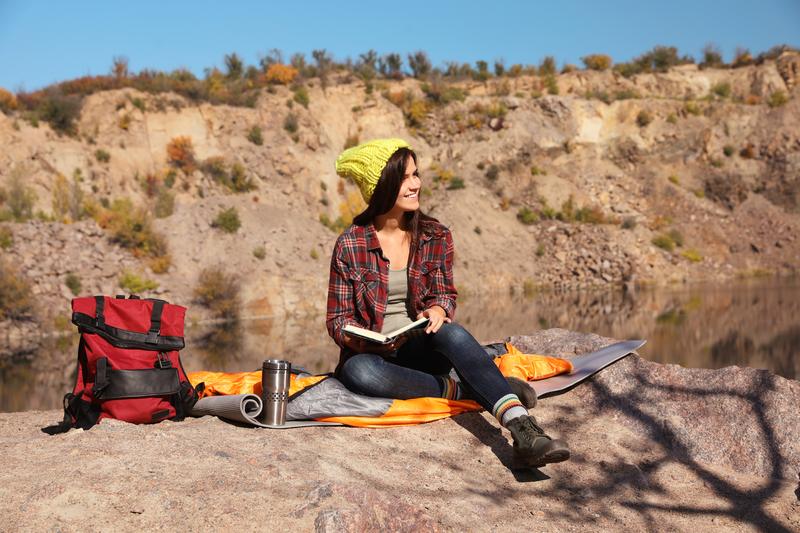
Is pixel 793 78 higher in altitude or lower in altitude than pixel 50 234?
higher

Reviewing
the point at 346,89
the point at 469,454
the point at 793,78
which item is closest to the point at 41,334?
the point at 469,454

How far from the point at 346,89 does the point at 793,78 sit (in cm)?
1808

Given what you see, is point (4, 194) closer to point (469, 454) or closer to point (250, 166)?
point (250, 166)

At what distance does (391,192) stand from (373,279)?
0.51 m

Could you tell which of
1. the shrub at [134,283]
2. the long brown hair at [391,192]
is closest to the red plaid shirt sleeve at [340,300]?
the long brown hair at [391,192]

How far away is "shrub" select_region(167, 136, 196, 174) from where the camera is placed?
21.7 metres

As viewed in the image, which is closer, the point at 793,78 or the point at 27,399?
the point at 27,399

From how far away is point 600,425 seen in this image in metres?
4.39

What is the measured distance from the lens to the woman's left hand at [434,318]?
162 inches

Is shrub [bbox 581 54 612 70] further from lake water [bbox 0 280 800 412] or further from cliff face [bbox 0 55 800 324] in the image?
lake water [bbox 0 280 800 412]

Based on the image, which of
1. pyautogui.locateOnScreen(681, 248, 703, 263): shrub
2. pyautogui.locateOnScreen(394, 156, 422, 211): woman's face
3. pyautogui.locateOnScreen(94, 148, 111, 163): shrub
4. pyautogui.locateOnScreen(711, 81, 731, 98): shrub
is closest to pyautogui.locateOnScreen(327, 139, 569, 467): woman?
pyautogui.locateOnScreen(394, 156, 422, 211): woman's face

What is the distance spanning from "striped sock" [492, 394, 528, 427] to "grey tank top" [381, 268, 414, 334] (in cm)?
80

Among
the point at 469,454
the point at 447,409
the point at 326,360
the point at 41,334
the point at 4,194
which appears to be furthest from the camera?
the point at 4,194

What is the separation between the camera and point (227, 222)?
737 inches
